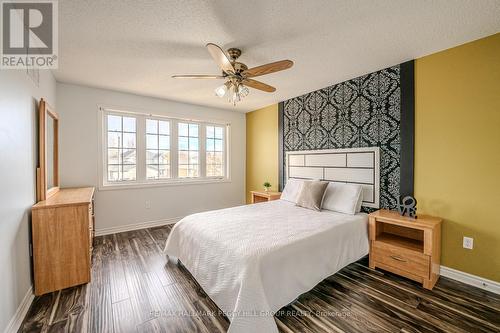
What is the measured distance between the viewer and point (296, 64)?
2.60m

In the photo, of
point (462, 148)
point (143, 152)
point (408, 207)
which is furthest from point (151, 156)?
point (462, 148)

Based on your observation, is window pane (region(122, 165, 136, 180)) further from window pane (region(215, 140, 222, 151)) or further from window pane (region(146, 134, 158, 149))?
window pane (region(215, 140, 222, 151))

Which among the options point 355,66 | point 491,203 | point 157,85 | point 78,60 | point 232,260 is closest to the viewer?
point 232,260

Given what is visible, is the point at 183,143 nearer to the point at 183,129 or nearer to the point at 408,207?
the point at 183,129

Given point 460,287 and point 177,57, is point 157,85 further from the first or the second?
point 460,287

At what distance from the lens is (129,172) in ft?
12.6

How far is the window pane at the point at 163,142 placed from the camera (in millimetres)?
4131

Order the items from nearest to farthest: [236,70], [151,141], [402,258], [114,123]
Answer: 1. [236,70]
2. [402,258]
3. [114,123]
4. [151,141]

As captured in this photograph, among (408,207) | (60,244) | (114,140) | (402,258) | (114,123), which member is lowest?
(402,258)

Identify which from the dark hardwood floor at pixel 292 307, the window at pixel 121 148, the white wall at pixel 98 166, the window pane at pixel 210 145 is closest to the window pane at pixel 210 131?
the window pane at pixel 210 145

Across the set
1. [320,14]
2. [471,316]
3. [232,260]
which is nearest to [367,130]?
[320,14]

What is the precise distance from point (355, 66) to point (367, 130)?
34.3 inches

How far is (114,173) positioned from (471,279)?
500 centimetres

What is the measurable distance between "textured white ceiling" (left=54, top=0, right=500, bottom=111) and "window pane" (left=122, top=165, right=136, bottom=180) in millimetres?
1563
